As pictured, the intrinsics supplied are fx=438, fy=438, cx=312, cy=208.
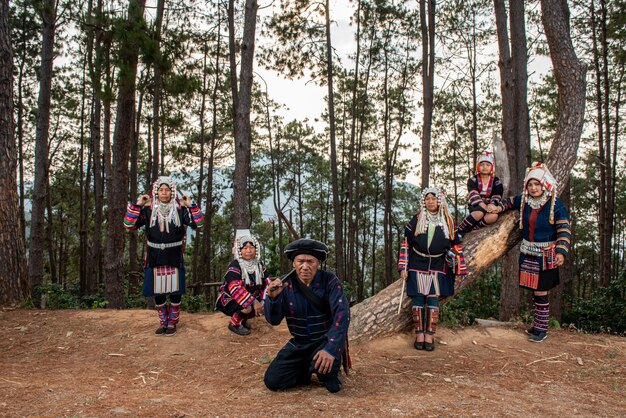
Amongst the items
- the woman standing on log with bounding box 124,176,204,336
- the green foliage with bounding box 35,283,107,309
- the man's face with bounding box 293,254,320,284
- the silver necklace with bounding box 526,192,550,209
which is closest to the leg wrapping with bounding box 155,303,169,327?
the woman standing on log with bounding box 124,176,204,336

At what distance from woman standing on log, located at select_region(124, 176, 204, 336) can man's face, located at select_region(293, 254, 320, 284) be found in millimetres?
2359

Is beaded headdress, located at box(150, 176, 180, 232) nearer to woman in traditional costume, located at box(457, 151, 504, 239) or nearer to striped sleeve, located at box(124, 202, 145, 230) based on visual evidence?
striped sleeve, located at box(124, 202, 145, 230)

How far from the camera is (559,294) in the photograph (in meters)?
9.81

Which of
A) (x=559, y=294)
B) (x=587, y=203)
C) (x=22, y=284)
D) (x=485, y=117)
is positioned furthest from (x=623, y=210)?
(x=22, y=284)

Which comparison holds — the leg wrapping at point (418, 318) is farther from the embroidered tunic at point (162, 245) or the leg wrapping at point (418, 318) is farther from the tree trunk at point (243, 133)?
the tree trunk at point (243, 133)

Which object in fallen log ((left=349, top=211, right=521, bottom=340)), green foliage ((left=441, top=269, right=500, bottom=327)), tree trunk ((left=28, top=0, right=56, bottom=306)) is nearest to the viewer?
fallen log ((left=349, top=211, right=521, bottom=340))

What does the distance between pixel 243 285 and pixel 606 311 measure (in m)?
9.89

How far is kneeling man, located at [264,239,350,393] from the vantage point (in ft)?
11.9

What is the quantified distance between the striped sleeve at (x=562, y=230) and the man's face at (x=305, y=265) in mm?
3304

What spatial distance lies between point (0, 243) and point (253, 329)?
429 centimetres

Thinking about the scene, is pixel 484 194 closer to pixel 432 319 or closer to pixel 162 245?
pixel 432 319

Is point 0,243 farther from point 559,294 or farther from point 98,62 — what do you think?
point 559,294

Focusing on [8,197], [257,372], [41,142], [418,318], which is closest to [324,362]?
[257,372]

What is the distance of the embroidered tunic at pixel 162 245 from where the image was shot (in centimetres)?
553
